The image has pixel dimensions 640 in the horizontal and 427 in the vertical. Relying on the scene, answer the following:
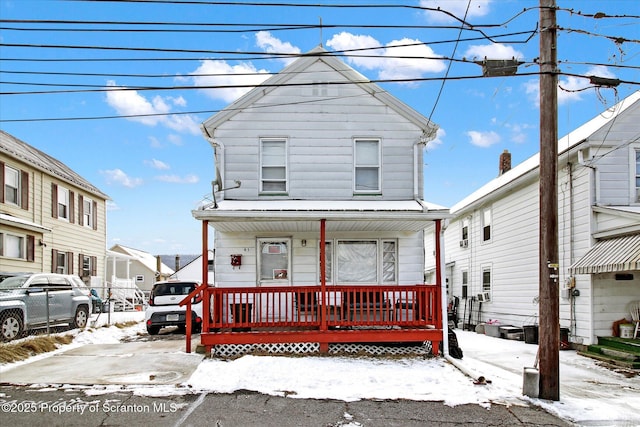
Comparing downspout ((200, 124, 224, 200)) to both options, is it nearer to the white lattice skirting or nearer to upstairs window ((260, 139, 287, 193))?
upstairs window ((260, 139, 287, 193))

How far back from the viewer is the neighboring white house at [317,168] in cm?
1228

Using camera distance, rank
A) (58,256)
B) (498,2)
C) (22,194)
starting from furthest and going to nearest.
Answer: (58,256) → (22,194) → (498,2)

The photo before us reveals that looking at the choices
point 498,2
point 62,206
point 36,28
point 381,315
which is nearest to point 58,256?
point 62,206

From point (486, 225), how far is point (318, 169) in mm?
9781

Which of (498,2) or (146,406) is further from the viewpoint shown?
(498,2)

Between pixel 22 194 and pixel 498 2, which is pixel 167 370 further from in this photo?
pixel 22 194

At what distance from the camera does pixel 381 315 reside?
1027 centimetres

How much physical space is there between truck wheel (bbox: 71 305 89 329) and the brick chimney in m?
17.9

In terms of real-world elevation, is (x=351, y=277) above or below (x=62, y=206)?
below

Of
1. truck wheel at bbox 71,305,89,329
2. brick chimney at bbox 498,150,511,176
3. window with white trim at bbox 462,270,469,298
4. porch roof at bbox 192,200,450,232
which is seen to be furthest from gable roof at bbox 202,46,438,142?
brick chimney at bbox 498,150,511,176

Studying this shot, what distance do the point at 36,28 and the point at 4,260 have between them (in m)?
10.5

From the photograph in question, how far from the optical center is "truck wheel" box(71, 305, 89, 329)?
43.7 feet

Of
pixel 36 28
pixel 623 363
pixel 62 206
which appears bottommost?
pixel 623 363

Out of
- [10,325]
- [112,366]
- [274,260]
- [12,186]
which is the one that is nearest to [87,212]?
[12,186]
